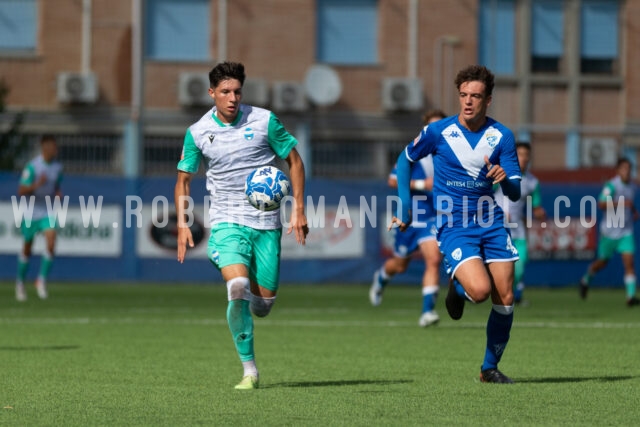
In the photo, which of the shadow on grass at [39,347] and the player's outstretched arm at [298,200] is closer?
the player's outstretched arm at [298,200]

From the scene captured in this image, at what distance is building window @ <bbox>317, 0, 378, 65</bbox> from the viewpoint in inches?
1551

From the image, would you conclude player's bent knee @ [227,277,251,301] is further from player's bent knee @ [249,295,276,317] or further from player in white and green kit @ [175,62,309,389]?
player's bent knee @ [249,295,276,317]

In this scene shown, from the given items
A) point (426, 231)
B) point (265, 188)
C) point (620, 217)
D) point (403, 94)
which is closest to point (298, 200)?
point (265, 188)

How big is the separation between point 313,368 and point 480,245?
6.68 ft

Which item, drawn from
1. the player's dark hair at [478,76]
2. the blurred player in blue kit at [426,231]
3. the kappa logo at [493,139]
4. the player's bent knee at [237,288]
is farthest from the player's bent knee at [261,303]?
the blurred player in blue kit at [426,231]

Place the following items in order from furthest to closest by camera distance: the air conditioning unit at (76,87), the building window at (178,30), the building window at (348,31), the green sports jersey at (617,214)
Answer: the building window at (348,31) < the building window at (178,30) < the air conditioning unit at (76,87) < the green sports jersey at (617,214)

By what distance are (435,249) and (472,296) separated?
6.19m

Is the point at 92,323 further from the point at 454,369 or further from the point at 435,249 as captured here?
the point at 454,369

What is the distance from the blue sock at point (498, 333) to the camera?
10383 mm

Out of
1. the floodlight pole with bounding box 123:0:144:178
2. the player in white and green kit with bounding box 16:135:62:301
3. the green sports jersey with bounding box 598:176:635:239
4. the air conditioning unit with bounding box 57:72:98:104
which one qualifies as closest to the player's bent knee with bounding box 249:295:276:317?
the player in white and green kit with bounding box 16:135:62:301

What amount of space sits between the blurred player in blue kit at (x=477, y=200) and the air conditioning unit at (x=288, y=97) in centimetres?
2745

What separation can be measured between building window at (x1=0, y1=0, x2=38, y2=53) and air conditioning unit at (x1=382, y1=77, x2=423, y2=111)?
9.25 metres

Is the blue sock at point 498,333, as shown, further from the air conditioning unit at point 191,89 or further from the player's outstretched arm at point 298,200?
the air conditioning unit at point 191,89

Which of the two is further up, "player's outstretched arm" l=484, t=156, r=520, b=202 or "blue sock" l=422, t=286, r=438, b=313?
"player's outstretched arm" l=484, t=156, r=520, b=202
